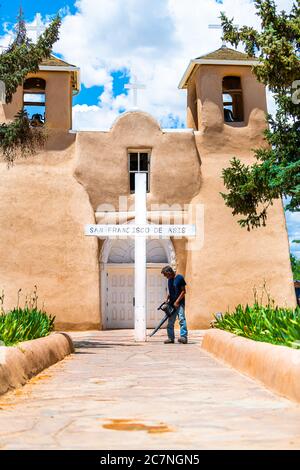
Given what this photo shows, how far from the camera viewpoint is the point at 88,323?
64.3ft

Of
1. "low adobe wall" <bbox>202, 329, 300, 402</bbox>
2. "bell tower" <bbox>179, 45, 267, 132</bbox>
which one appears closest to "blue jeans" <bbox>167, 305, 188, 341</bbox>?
"low adobe wall" <bbox>202, 329, 300, 402</bbox>

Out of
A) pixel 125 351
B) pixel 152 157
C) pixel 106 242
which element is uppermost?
pixel 152 157

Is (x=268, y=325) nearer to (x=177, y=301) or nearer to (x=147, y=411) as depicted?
(x=147, y=411)

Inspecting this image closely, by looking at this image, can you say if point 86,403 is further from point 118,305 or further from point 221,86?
point 221,86

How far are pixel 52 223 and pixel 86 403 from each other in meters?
15.3

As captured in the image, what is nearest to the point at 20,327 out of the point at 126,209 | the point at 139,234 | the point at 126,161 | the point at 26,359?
the point at 26,359

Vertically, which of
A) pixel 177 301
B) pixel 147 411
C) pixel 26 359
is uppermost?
pixel 177 301

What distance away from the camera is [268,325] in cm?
788

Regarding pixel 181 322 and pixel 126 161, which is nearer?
pixel 181 322

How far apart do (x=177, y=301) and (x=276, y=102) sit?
5.21 m

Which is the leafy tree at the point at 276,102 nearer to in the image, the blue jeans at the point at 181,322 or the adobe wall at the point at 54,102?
the blue jeans at the point at 181,322

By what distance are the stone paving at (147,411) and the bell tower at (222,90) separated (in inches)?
579

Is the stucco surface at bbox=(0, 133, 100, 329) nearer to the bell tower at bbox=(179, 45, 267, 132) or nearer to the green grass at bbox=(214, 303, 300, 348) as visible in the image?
the bell tower at bbox=(179, 45, 267, 132)

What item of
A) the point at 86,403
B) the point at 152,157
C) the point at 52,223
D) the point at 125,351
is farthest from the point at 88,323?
the point at 86,403
